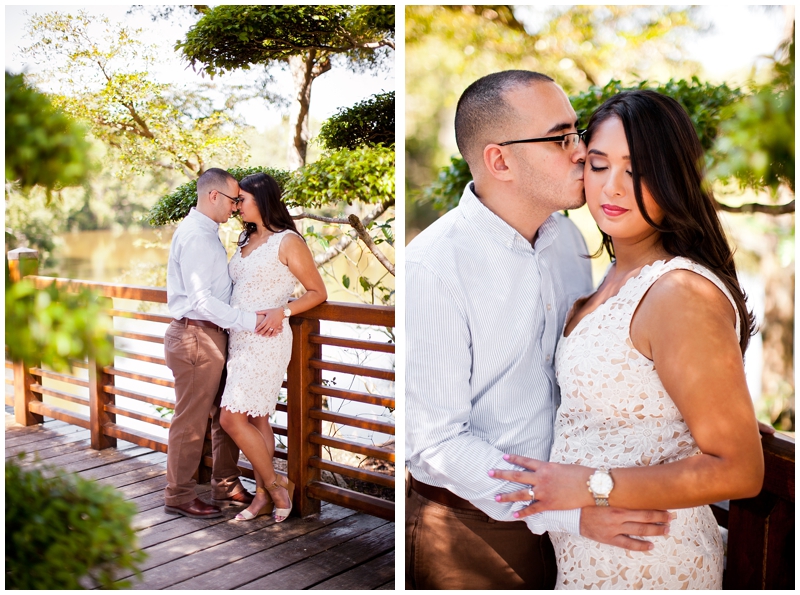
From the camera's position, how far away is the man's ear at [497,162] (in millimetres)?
1663

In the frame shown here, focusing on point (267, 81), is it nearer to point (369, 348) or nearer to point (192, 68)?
point (192, 68)

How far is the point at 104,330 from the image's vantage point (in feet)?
5.45

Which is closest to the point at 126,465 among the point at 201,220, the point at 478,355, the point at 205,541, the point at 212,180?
the point at 205,541

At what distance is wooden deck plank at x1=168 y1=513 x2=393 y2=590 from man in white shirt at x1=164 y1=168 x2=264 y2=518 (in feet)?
0.64

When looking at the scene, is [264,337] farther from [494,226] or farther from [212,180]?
[494,226]

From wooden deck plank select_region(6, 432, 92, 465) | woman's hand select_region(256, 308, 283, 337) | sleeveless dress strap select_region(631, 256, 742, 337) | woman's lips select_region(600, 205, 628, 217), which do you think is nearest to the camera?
sleeveless dress strap select_region(631, 256, 742, 337)

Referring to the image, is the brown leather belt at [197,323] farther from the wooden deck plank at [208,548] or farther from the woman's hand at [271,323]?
the wooden deck plank at [208,548]

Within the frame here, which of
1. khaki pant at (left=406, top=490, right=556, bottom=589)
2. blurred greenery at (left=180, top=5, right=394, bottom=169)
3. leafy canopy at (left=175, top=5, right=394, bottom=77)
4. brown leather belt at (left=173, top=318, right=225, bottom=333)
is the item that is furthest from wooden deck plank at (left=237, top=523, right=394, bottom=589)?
leafy canopy at (left=175, top=5, right=394, bottom=77)

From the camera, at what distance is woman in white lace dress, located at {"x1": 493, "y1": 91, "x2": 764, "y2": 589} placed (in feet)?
4.29

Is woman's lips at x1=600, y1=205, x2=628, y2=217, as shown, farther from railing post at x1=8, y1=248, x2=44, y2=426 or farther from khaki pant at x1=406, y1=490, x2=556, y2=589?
railing post at x1=8, y1=248, x2=44, y2=426

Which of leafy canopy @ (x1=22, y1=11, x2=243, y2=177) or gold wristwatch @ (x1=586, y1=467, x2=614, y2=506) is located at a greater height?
leafy canopy @ (x1=22, y1=11, x2=243, y2=177)

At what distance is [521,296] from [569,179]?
32 centimetres

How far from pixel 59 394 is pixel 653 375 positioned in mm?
1702

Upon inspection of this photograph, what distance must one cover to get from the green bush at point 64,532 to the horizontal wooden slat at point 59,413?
188mm
